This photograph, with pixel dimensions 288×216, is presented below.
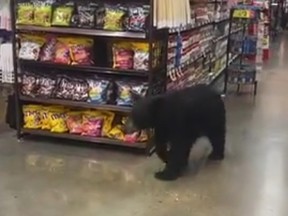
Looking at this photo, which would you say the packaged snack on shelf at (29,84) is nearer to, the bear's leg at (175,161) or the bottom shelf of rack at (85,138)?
the bottom shelf of rack at (85,138)

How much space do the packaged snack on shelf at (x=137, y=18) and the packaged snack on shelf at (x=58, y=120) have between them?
3.43 ft

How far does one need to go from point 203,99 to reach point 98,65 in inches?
40.4

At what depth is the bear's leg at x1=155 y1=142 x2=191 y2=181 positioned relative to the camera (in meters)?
3.84

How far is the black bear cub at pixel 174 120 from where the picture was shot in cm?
380

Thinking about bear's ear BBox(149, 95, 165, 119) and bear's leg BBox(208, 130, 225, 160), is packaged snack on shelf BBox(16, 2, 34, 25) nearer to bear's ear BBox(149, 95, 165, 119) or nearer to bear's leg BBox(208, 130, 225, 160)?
bear's ear BBox(149, 95, 165, 119)

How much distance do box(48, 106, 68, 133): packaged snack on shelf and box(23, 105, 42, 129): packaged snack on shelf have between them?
0.42ft

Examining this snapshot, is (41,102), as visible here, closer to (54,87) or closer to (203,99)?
(54,87)

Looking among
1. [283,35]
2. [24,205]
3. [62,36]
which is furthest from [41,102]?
[283,35]

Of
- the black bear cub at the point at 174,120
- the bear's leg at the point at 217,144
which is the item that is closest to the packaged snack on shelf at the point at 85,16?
the black bear cub at the point at 174,120

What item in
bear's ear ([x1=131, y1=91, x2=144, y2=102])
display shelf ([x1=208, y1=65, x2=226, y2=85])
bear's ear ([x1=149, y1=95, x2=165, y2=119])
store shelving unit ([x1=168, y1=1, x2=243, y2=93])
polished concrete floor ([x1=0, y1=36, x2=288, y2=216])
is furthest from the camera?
display shelf ([x1=208, y1=65, x2=226, y2=85])

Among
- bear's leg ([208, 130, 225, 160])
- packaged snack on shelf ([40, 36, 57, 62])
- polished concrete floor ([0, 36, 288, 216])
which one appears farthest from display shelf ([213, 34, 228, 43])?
packaged snack on shelf ([40, 36, 57, 62])

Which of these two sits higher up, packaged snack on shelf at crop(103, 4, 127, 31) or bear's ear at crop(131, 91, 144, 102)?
packaged snack on shelf at crop(103, 4, 127, 31)

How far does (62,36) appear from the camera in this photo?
179 inches

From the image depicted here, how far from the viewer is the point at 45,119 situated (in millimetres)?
4660
